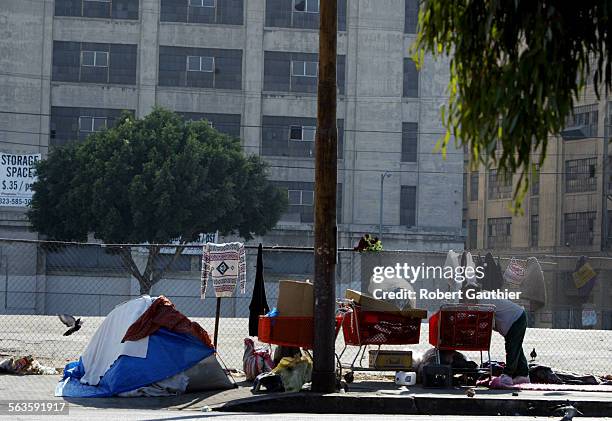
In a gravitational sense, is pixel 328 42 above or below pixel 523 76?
above

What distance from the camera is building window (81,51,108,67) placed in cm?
5828

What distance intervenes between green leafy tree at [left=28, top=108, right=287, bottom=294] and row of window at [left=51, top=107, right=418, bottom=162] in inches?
173

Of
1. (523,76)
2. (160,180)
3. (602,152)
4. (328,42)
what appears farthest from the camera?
(602,152)

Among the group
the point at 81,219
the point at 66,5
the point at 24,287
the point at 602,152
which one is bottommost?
the point at 24,287

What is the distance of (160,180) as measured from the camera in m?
49.7

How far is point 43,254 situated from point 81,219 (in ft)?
17.0

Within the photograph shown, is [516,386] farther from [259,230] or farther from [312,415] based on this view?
[259,230]

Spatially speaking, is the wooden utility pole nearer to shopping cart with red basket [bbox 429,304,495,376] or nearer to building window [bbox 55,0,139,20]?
shopping cart with red basket [bbox 429,304,495,376]

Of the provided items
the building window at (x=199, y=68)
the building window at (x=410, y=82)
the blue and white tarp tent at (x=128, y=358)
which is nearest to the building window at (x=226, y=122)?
the building window at (x=199, y=68)

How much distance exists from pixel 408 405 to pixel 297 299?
2201 millimetres

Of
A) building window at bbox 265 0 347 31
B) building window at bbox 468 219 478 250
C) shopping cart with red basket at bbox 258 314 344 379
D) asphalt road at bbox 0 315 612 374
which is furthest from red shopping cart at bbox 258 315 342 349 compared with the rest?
building window at bbox 468 219 478 250

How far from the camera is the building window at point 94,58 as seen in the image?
5828 centimetres

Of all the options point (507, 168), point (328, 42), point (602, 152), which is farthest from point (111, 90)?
point (507, 168)

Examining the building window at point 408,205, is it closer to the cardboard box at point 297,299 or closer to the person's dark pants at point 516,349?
the person's dark pants at point 516,349
